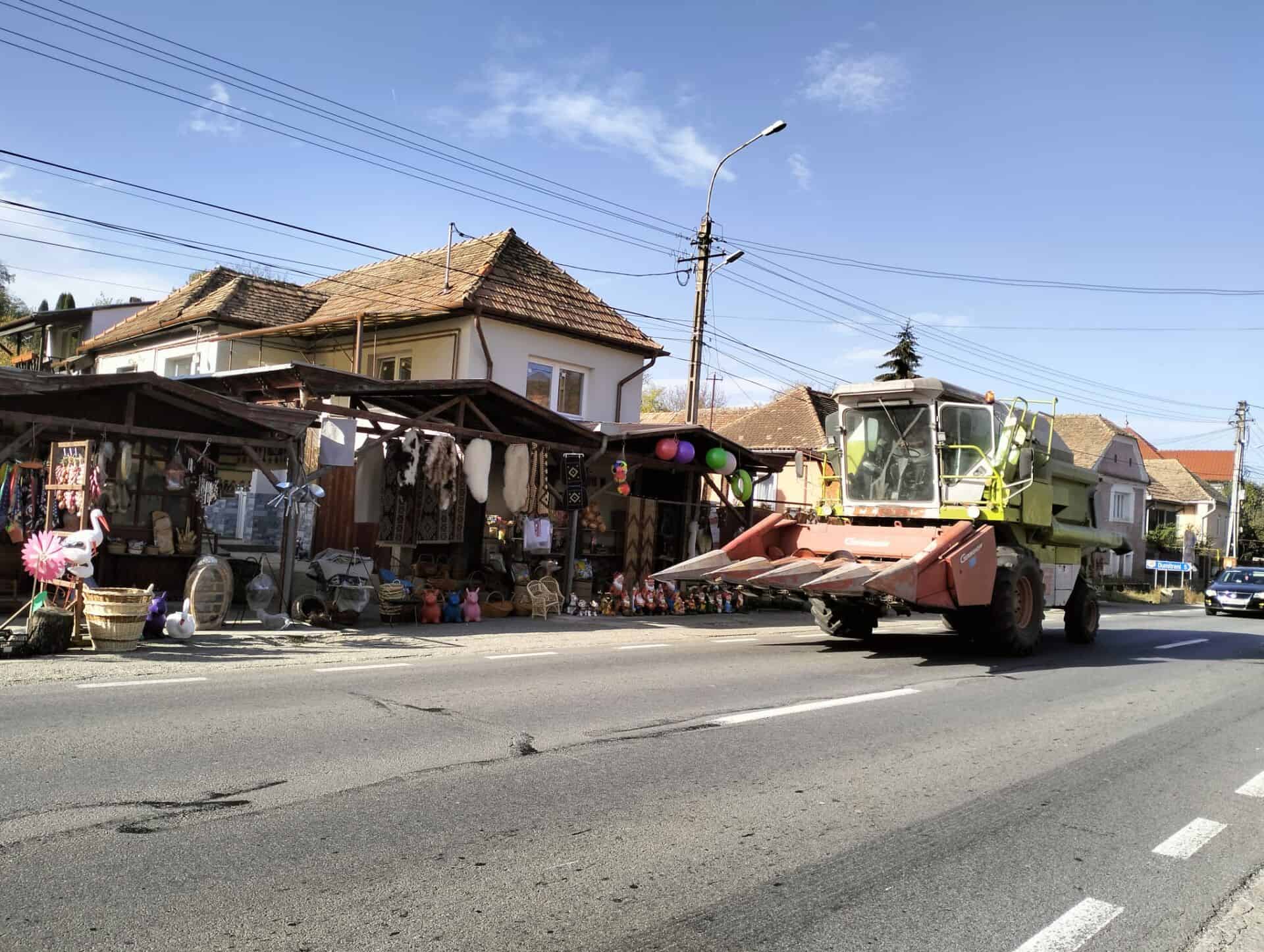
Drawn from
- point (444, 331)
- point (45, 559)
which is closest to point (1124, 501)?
point (444, 331)

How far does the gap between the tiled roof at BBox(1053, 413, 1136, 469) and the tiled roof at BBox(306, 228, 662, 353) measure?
30.3 metres

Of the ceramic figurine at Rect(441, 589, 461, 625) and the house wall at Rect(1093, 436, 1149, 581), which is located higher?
the house wall at Rect(1093, 436, 1149, 581)

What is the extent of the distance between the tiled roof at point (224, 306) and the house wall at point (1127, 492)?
35971 millimetres

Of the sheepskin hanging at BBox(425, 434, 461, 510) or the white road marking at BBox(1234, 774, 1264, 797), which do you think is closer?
the white road marking at BBox(1234, 774, 1264, 797)

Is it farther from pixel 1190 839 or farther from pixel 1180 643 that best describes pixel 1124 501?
pixel 1190 839

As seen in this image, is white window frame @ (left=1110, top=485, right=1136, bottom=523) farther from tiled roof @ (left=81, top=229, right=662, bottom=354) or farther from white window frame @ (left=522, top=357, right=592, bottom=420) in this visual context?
white window frame @ (left=522, top=357, right=592, bottom=420)

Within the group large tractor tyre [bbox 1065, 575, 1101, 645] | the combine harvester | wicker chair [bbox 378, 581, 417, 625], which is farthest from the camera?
large tractor tyre [bbox 1065, 575, 1101, 645]

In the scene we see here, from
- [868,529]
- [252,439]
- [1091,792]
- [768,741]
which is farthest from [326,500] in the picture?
[1091,792]

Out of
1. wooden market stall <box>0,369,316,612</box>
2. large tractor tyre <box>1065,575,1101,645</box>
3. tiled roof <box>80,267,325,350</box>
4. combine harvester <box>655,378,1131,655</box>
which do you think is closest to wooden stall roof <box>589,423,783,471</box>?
combine harvester <box>655,378,1131,655</box>

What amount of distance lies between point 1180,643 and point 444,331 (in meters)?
15.3

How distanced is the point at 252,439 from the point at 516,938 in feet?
38.4

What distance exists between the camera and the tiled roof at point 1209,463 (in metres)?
79.0

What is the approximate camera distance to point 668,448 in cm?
1823

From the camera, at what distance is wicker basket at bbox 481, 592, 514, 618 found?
1563cm
